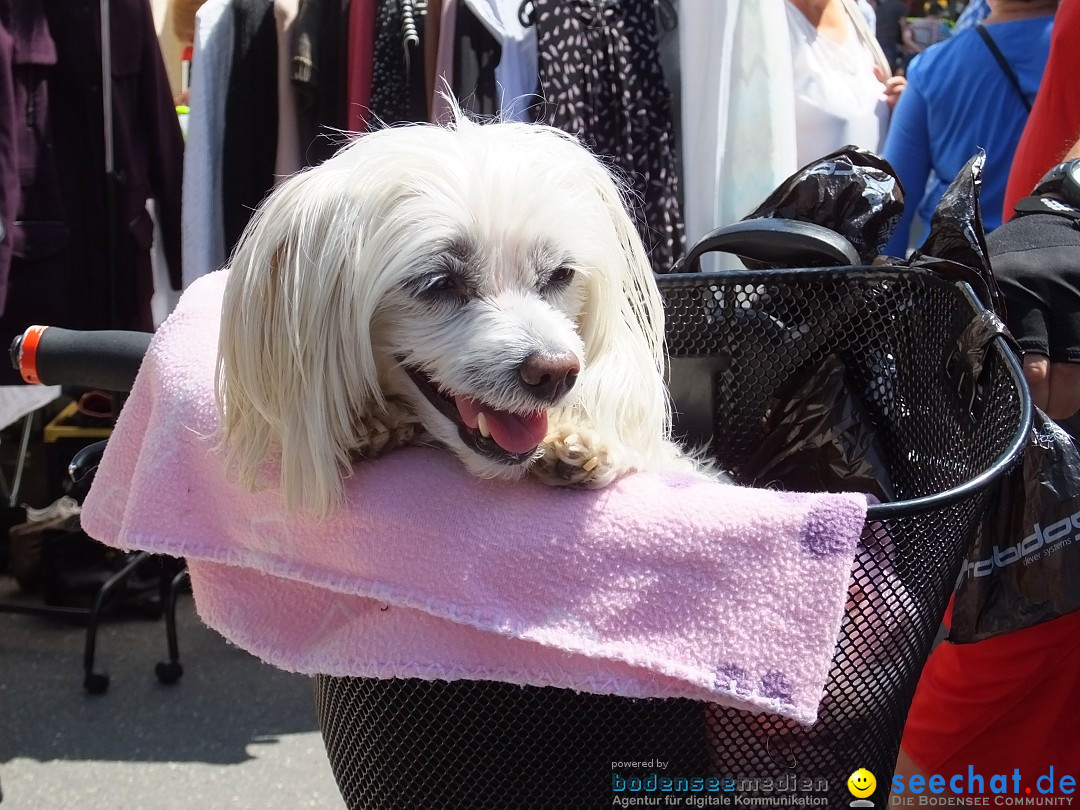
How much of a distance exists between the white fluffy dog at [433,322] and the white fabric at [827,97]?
2079mm

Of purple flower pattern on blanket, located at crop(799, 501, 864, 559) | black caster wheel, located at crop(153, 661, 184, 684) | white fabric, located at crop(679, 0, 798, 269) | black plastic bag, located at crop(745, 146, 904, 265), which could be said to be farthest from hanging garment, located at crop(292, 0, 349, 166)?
purple flower pattern on blanket, located at crop(799, 501, 864, 559)

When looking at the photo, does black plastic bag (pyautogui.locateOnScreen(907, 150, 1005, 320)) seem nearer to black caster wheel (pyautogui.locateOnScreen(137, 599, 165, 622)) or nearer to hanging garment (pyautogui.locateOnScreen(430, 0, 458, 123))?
hanging garment (pyautogui.locateOnScreen(430, 0, 458, 123))

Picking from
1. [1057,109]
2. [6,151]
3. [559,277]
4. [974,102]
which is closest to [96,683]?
[6,151]

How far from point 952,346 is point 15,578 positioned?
334cm

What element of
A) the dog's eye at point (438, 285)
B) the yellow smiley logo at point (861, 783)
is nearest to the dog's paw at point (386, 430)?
the dog's eye at point (438, 285)

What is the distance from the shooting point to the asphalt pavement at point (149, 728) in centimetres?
246

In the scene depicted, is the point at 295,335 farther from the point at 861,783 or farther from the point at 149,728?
the point at 149,728

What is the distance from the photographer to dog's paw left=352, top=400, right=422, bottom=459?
1.10 m

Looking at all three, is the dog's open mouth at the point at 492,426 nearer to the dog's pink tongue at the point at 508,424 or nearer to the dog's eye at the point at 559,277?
the dog's pink tongue at the point at 508,424

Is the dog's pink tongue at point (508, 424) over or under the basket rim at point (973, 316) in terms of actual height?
under

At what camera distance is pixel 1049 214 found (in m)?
1.44

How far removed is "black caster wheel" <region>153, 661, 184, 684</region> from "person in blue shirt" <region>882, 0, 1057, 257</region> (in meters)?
2.54

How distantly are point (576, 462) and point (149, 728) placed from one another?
7.21ft

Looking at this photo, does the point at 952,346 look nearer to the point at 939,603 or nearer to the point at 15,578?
the point at 939,603
